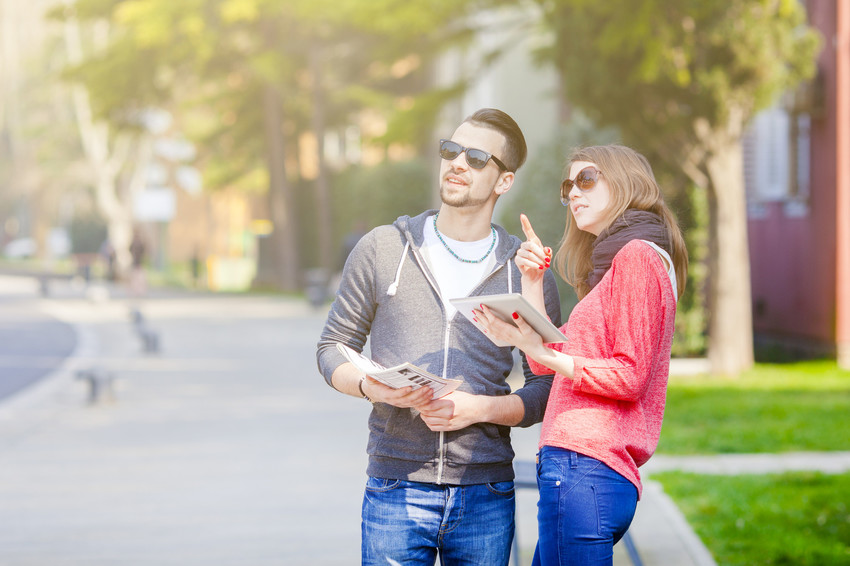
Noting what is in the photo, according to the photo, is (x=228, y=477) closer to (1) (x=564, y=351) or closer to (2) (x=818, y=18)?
(1) (x=564, y=351)

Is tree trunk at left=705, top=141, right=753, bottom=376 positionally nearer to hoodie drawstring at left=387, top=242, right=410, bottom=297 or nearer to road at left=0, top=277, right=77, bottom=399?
road at left=0, top=277, right=77, bottom=399

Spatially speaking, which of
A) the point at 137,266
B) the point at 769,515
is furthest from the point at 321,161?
the point at 769,515

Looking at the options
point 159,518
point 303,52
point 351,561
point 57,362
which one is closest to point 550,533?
point 351,561

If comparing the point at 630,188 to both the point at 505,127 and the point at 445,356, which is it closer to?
the point at 505,127

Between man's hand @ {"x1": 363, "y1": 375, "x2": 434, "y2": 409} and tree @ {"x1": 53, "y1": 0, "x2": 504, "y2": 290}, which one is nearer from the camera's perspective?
man's hand @ {"x1": 363, "y1": 375, "x2": 434, "y2": 409}

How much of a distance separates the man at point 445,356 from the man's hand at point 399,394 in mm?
132

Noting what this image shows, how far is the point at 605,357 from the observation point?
3104 mm

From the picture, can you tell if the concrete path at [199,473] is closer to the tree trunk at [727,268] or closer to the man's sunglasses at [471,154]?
the man's sunglasses at [471,154]

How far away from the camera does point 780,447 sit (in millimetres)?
9578

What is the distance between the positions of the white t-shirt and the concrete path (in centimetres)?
331

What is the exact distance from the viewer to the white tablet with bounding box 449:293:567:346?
2891 millimetres

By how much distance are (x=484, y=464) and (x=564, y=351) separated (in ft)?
1.47

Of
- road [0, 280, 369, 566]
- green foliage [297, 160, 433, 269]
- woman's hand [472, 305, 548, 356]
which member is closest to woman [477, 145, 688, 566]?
woman's hand [472, 305, 548, 356]

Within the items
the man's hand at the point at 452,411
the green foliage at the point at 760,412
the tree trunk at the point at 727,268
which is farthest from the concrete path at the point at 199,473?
the tree trunk at the point at 727,268
